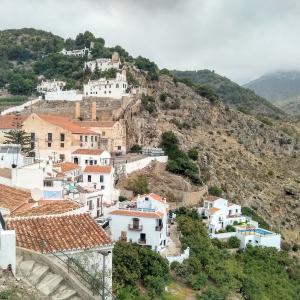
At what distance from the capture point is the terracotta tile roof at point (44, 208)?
51.8ft

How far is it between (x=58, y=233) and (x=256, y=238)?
29.8 meters

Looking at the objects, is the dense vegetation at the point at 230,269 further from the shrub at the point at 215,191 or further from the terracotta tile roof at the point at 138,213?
the shrub at the point at 215,191

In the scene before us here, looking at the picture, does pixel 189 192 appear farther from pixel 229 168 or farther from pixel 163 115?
pixel 163 115

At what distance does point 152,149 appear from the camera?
50312 millimetres

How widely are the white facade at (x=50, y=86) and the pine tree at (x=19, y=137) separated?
21.4 meters

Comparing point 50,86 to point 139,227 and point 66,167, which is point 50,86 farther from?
point 139,227

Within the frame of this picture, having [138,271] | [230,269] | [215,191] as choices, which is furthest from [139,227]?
[215,191]

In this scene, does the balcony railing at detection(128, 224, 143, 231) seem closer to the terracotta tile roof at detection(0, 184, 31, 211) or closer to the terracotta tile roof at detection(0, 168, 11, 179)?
the terracotta tile roof at detection(0, 168, 11, 179)

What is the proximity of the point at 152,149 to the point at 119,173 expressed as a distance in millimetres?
9189

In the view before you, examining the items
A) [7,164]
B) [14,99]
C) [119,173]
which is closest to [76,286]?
[7,164]

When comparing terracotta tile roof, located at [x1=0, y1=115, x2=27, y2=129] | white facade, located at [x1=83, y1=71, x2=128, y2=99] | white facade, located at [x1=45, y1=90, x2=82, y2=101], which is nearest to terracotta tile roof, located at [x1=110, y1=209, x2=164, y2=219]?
terracotta tile roof, located at [x1=0, y1=115, x2=27, y2=129]

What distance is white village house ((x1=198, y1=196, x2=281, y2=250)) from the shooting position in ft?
129

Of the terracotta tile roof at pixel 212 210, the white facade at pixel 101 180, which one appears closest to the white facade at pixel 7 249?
the white facade at pixel 101 180

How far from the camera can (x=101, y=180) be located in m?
36.9
